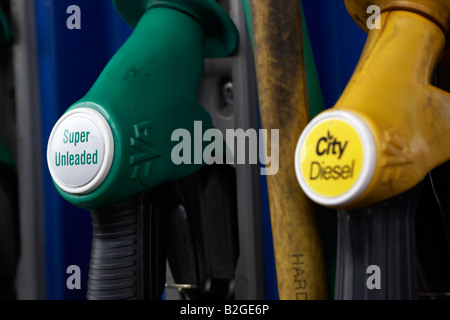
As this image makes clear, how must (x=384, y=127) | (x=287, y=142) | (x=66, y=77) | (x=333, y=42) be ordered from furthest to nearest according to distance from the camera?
(x=66, y=77)
(x=333, y=42)
(x=287, y=142)
(x=384, y=127)

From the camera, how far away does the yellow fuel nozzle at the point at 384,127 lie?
0.40 meters

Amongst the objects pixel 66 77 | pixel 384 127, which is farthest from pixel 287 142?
pixel 66 77

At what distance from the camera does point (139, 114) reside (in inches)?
21.7

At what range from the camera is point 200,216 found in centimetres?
71

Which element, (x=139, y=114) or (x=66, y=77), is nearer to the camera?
(x=139, y=114)

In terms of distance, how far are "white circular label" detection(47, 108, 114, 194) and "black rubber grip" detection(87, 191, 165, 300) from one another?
2.1 inches

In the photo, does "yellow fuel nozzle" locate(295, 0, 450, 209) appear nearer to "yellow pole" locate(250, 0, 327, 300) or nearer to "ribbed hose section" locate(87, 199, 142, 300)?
"yellow pole" locate(250, 0, 327, 300)

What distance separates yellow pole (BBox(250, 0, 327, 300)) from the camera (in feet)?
1.67

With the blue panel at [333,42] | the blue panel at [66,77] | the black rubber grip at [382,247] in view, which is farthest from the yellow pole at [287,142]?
the blue panel at [66,77]

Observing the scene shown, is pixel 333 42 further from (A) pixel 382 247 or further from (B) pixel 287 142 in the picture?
(A) pixel 382 247

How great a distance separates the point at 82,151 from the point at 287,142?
0.20 metres

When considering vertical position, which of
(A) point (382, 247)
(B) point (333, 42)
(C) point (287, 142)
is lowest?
(A) point (382, 247)

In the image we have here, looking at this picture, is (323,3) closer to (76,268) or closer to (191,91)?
(191,91)
